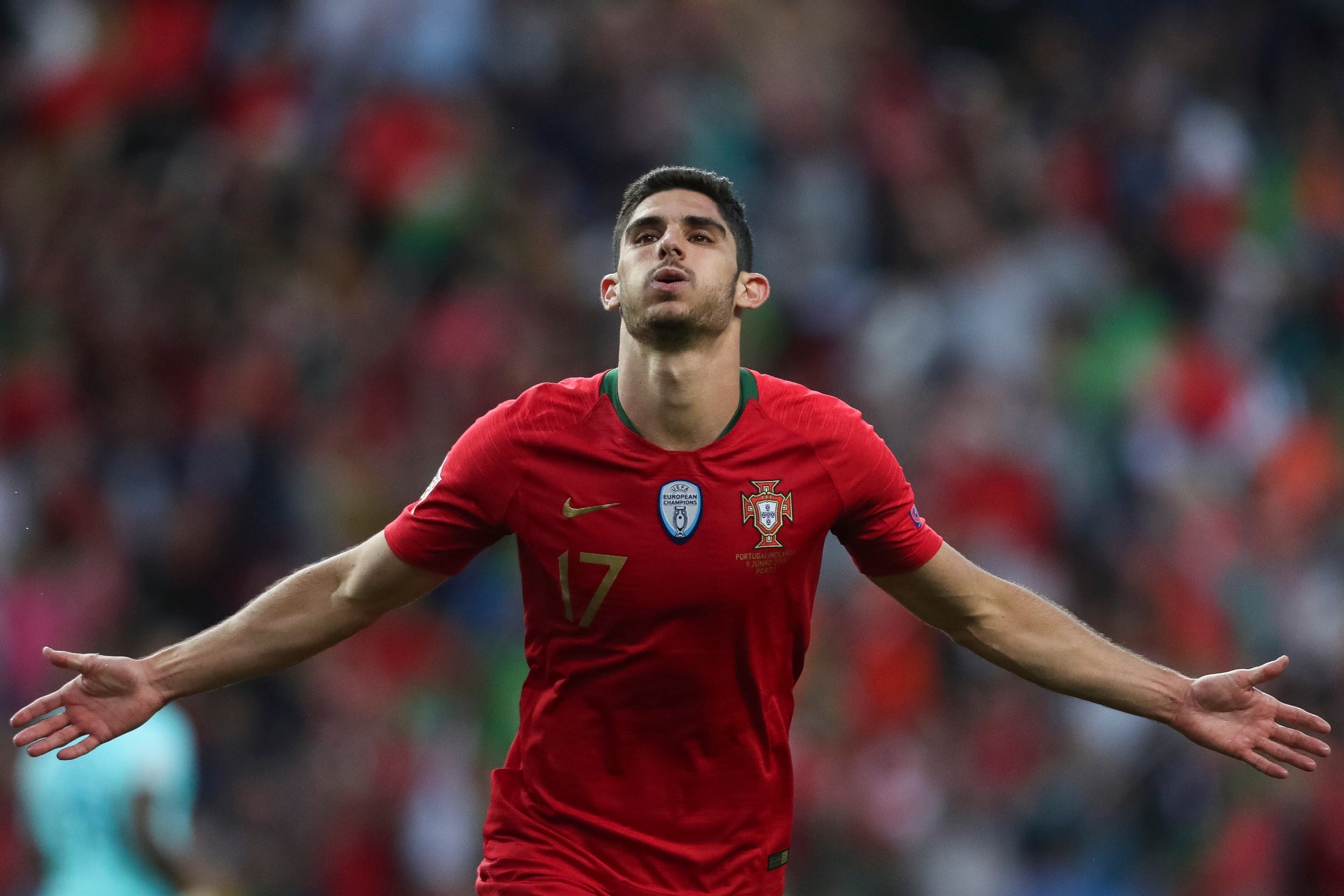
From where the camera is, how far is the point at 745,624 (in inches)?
183

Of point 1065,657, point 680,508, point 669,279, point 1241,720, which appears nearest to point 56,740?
point 680,508

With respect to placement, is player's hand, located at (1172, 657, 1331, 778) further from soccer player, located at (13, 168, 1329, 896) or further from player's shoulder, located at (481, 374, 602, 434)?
player's shoulder, located at (481, 374, 602, 434)

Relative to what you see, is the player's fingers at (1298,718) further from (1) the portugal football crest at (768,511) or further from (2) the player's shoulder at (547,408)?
(2) the player's shoulder at (547,408)

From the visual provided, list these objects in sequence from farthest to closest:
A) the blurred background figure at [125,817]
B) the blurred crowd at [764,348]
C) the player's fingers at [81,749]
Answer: the blurred crowd at [764,348] < the blurred background figure at [125,817] < the player's fingers at [81,749]

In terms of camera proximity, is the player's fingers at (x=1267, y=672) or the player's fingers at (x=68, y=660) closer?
the player's fingers at (x=68, y=660)

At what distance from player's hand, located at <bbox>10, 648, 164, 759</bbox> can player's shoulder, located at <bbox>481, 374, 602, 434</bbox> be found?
1194 mm

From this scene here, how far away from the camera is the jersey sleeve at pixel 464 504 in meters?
4.70

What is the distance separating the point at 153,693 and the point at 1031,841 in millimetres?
4871

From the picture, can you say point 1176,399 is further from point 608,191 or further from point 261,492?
point 261,492

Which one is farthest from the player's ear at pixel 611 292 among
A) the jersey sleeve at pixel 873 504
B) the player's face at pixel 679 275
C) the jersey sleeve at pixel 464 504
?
the jersey sleeve at pixel 873 504

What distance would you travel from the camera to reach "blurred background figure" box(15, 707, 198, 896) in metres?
6.95

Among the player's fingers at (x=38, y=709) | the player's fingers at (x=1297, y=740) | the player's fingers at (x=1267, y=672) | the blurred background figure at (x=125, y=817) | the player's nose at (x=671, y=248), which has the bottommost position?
the blurred background figure at (x=125, y=817)

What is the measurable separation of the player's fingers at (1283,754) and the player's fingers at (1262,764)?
24 mm

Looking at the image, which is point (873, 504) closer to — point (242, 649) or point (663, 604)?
point (663, 604)
